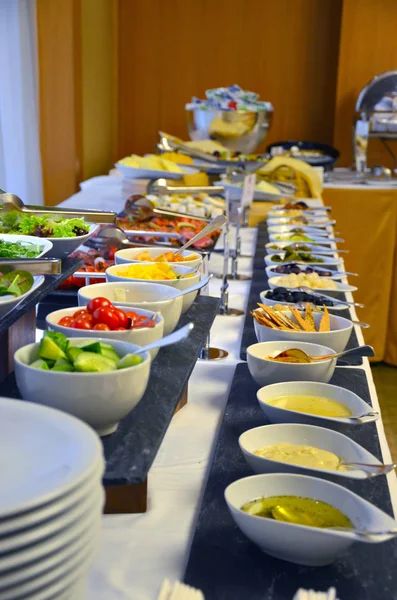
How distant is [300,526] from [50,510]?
0.30m

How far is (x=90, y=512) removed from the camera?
59 cm

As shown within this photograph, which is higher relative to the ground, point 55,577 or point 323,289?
point 55,577

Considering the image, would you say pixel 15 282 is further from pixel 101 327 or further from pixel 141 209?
pixel 141 209

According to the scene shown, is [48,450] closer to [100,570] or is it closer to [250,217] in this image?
[100,570]

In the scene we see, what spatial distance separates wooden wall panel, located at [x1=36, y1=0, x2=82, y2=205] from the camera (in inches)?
155

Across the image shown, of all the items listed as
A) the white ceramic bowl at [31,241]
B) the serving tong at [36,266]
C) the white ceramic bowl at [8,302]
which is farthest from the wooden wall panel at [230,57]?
the white ceramic bowl at [8,302]

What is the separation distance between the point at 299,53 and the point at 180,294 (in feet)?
16.0

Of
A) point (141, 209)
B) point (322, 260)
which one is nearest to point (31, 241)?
point (322, 260)

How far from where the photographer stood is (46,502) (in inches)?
21.2

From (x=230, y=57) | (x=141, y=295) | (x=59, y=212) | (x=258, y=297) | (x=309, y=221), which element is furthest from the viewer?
(x=230, y=57)

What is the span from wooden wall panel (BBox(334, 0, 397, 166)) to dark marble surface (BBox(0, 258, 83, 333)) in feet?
14.0

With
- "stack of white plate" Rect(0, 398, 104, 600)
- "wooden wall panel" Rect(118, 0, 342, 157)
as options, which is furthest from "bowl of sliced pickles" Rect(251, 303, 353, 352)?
"wooden wall panel" Rect(118, 0, 342, 157)

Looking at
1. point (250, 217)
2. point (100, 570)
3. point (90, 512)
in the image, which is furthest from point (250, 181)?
point (90, 512)

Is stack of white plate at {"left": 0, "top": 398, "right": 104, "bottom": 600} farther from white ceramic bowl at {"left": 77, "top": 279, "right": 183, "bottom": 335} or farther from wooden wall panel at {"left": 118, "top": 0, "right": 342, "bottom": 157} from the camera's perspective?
wooden wall panel at {"left": 118, "top": 0, "right": 342, "bottom": 157}
